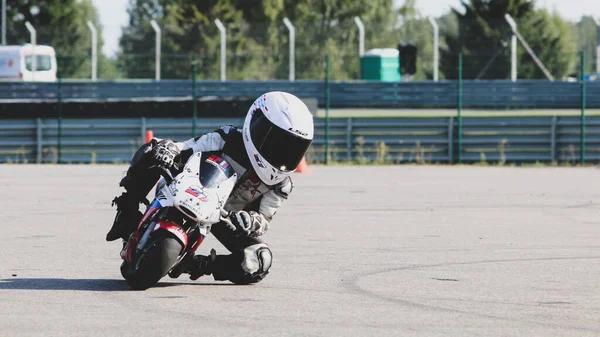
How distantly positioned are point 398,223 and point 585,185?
7.68 metres

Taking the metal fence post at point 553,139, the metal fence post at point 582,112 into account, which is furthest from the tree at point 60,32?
the metal fence post at point 582,112

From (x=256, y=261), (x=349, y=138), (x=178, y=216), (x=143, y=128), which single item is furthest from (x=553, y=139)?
Answer: (x=178, y=216)

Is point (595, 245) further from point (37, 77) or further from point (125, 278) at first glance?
point (37, 77)

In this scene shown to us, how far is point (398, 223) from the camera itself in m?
13.5

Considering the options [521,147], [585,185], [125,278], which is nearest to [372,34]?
[521,147]

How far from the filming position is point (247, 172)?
27.3 ft

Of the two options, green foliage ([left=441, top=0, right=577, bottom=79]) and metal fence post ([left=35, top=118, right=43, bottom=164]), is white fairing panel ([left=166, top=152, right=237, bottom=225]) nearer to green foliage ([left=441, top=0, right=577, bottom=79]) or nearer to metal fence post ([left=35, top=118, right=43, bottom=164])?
metal fence post ([left=35, top=118, right=43, bottom=164])

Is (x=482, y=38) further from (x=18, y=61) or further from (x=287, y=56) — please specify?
(x=18, y=61)

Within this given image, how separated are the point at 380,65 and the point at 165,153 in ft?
128

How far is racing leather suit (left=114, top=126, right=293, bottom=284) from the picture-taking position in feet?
27.3

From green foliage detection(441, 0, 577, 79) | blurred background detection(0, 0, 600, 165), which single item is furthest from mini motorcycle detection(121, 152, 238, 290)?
green foliage detection(441, 0, 577, 79)

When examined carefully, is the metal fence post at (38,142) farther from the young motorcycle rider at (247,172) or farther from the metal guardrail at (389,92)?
the young motorcycle rider at (247,172)

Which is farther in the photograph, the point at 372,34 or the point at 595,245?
the point at 372,34

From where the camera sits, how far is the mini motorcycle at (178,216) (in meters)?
7.87
